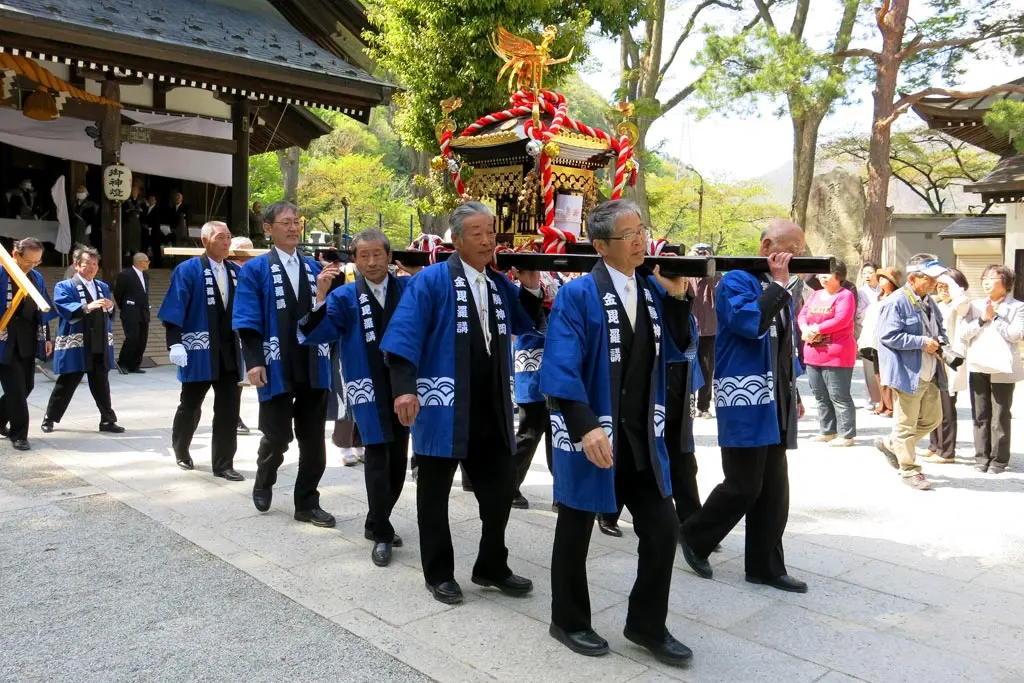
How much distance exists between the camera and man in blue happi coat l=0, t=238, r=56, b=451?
Answer: 7.19 meters

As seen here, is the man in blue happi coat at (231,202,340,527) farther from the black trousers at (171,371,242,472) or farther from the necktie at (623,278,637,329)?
the necktie at (623,278,637,329)

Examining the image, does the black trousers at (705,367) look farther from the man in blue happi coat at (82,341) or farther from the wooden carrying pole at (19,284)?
the wooden carrying pole at (19,284)

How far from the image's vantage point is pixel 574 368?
3.29 m

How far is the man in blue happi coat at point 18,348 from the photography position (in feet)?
23.6

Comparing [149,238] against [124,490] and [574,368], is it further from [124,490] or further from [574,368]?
[574,368]

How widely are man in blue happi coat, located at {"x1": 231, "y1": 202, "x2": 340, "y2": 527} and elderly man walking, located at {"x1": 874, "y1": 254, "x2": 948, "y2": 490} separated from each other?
4108 mm

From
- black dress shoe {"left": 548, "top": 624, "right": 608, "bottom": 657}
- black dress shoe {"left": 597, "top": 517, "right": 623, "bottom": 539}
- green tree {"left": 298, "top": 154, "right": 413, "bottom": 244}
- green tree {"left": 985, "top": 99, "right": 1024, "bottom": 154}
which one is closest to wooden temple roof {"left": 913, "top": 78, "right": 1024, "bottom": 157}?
green tree {"left": 985, "top": 99, "right": 1024, "bottom": 154}

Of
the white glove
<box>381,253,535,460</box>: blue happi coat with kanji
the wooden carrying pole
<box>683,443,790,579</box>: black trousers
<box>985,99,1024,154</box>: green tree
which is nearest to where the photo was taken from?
<box>381,253,535,460</box>: blue happi coat with kanji

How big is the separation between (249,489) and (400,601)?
2441mm

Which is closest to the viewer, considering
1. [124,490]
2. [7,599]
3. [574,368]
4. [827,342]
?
[574,368]

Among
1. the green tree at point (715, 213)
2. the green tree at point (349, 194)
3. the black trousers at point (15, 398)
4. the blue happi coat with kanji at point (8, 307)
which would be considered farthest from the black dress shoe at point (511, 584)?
the green tree at point (349, 194)

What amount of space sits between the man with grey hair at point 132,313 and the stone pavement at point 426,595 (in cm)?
Result: 596

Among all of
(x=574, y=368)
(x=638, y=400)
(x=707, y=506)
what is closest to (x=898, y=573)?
(x=707, y=506)

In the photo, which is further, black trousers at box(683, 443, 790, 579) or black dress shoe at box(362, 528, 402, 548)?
black dress shoe at box(362, 528, 402, 548)
